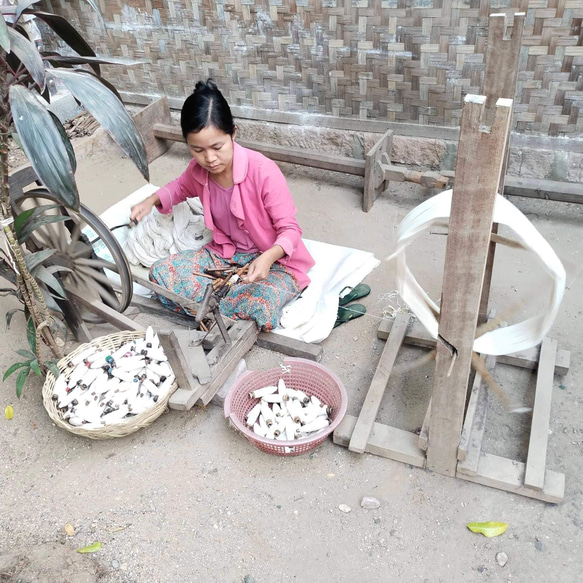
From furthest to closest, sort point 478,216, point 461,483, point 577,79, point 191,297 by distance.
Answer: point 577,79 → point 191,297 → point 461,483 → point 478,216

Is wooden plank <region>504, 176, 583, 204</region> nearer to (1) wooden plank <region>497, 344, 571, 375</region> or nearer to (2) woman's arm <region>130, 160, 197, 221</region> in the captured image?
(1) wooden plank <region>497, 344, 571, 375</region>

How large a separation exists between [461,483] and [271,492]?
25.4 inches

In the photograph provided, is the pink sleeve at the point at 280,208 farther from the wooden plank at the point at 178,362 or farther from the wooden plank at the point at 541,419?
the wooden plank at the point at 541,419

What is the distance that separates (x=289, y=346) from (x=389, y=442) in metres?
0.63

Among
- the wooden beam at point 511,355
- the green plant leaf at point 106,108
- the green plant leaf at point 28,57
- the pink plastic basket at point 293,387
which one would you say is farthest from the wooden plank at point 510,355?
the green plant leaf at point 28,57

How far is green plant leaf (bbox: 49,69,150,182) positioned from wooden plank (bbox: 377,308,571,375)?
1.30 m

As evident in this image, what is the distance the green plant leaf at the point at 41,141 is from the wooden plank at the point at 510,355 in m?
1.43

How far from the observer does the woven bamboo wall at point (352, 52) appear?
9.46ft

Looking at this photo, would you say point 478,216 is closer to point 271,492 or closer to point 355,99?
point 271,492

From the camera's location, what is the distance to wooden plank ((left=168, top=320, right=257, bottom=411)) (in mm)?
2006

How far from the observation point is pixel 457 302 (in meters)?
1.43

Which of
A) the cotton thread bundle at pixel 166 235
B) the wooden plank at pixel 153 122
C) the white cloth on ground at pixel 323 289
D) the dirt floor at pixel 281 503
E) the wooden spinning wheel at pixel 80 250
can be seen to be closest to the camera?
the dirt floor at pixel 281 503

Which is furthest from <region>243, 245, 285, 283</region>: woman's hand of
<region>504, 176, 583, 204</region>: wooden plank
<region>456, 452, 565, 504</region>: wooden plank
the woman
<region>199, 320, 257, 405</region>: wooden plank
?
<region>504, 176, 583, 204</region>: wooden plank

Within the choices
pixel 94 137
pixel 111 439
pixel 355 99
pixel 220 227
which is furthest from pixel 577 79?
pixel 94 137
